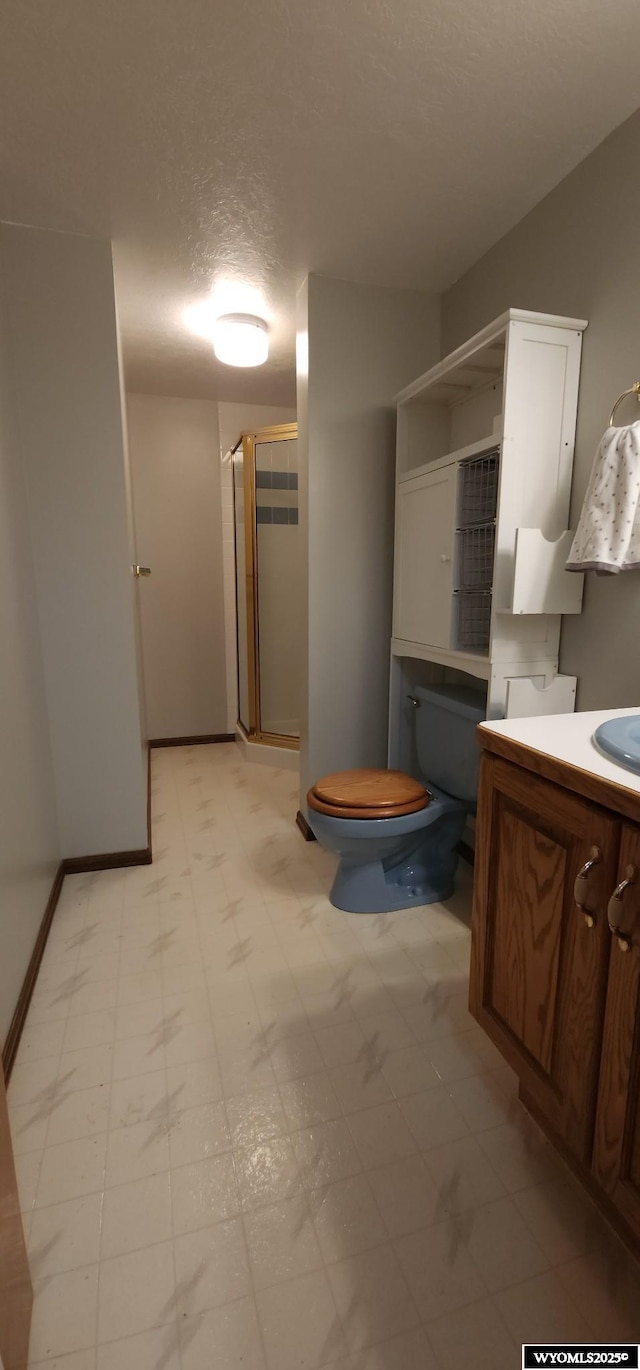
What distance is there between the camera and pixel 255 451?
324 cm

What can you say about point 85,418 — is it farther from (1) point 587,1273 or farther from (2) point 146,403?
(1) point 587,1273

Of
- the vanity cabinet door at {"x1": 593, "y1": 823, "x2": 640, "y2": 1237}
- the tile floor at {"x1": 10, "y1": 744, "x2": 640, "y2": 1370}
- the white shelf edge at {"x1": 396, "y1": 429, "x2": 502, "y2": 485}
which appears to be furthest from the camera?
the white shelf edge at {"x1": 396, "y1": 429, "x2": 502, "y2": 485}

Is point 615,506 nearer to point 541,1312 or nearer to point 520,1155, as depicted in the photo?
point 520,1155

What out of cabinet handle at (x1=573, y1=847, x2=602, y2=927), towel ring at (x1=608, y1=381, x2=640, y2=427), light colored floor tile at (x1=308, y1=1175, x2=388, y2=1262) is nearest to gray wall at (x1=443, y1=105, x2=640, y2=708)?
towel ring at (x1=608, y1=381, x2=640, y2=427)

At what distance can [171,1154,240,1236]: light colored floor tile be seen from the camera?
0.99 meters

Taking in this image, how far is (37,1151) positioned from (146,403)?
3451mm

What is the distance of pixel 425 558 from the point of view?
74.5 inches

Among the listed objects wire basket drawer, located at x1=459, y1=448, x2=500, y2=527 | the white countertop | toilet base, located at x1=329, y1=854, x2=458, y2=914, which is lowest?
toilet base, located at x1=329, y1=854, x2=458, y2=914

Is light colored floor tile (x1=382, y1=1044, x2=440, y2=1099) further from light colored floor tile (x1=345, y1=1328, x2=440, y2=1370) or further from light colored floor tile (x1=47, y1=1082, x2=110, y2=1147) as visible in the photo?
light colored floor tile (x1=47, y1=1082, x2=110, y2=1147)

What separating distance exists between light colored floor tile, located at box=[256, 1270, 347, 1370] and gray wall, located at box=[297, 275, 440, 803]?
1.52 meters

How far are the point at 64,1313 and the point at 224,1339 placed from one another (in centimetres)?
25

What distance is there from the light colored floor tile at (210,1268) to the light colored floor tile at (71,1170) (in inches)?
8.4

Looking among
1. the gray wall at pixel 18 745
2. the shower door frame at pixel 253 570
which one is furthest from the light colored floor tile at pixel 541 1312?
the shower door frame at pixel 253 570

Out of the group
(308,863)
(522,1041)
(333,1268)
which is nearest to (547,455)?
(522,1041)
